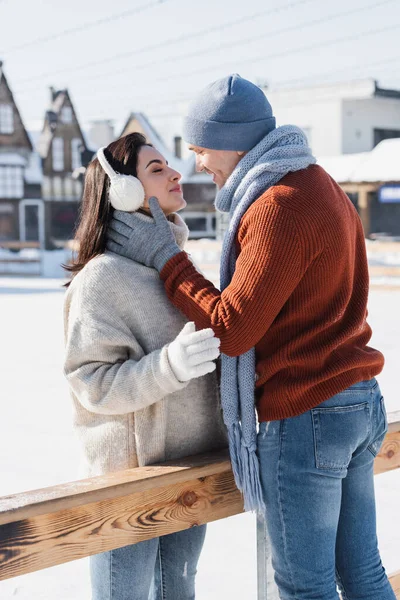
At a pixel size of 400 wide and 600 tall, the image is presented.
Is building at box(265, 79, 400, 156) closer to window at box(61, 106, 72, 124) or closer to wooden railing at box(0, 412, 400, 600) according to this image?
window at box(61, 106, 72, 124)

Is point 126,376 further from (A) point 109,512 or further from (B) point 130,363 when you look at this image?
(A) point 109,512

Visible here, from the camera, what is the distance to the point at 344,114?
31.0 m

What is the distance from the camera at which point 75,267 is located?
1.96 metres

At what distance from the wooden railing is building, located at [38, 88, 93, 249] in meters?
28.2

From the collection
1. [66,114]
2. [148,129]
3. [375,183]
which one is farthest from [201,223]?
[375,183]

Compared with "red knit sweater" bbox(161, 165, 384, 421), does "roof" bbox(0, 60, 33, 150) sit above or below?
above

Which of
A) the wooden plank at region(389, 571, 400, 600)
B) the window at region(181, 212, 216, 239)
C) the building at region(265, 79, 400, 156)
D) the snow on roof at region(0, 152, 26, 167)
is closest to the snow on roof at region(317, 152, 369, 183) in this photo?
the building at region(265, 79, 400, 156)

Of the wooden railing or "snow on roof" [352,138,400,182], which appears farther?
"snow on roof" [352,138,400,182]

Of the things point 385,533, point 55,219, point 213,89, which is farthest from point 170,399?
point 55,219

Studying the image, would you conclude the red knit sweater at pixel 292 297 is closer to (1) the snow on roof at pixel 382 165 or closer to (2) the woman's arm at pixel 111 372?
(2) the woman's arm at pixel 111 372

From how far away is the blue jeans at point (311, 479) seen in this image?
67.1 inches

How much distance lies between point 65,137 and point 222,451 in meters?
32.5

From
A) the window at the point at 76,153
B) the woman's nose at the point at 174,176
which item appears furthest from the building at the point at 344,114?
the woman's nose at the point at 174,176

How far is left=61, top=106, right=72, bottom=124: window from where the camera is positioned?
33.6 m
